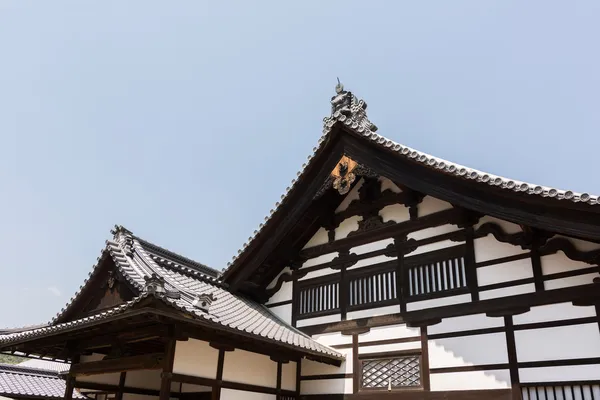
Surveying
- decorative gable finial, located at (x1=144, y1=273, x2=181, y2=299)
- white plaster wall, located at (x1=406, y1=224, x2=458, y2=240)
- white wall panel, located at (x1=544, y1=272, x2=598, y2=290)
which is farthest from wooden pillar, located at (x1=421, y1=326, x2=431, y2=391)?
decorative gable finial, located at (x1=144, y1=273, x2=181, y2=299)

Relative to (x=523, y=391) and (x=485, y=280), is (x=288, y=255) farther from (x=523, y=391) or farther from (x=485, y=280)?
(x=523, y=391)

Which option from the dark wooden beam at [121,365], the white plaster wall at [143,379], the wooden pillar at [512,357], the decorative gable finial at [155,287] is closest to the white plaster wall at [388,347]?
the wooden pillar at [512,357]

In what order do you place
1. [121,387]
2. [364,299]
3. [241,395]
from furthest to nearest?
1. [121,387]
2. [364,299]
3. [241,395]

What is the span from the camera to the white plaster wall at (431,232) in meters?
9.08

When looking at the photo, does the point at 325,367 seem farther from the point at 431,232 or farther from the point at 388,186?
the point at 388,186

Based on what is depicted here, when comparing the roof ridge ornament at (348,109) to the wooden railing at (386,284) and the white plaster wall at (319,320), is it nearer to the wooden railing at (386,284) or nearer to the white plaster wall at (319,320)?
the wooden railing at (386,284)

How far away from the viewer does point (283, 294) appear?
11.2 metres

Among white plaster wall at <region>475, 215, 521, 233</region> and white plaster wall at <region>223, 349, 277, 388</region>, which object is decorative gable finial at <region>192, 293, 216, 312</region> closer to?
white plaster wall at <region>223, 349, 277, 388</region>

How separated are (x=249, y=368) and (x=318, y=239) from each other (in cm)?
345


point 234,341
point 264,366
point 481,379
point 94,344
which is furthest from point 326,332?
point 94,344

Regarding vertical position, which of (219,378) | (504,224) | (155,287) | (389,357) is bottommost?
(219,378)

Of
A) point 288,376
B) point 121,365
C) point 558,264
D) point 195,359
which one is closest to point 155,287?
point 195,359

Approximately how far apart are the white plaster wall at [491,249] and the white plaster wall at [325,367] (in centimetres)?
313

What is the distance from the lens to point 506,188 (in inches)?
290
